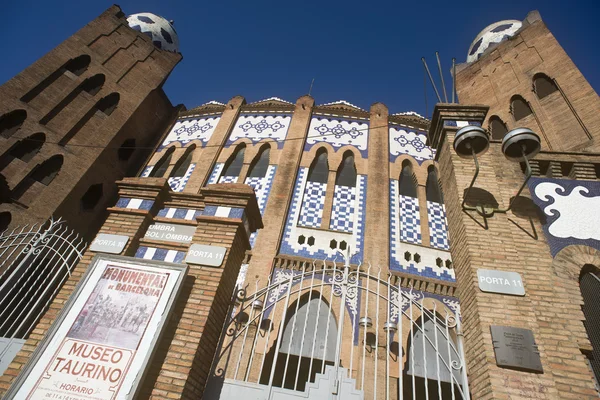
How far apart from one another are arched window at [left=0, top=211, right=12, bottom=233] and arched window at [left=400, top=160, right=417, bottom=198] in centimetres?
1026

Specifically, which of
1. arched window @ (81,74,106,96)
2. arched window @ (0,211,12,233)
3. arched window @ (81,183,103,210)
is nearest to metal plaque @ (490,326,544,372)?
arched window @ (0,211,12,233)

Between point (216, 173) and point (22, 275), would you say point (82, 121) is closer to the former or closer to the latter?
point (216, 173)

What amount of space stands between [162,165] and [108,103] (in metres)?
2.68

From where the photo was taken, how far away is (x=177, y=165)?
38.6 feet

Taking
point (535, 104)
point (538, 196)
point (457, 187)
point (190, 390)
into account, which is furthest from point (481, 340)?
point (535, 104)

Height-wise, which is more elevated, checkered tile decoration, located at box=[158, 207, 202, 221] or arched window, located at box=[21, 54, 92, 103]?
arched window, located at box=[21, 54, 92, 103]

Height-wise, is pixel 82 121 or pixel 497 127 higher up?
pixel 497 127

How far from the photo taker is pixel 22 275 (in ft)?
17.0

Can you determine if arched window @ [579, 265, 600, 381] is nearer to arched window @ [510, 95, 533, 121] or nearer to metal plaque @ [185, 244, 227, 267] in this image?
metal plaque @ [185, 244, 227, 267]

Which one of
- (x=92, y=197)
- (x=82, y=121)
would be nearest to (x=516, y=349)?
(x=92, y=197)

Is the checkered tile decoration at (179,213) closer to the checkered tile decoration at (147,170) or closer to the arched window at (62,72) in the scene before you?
the checkered tile decoration at (147,170)

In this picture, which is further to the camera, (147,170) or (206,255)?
(147,170)

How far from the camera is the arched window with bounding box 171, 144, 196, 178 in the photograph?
11.6 m

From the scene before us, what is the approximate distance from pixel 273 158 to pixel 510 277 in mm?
8189
